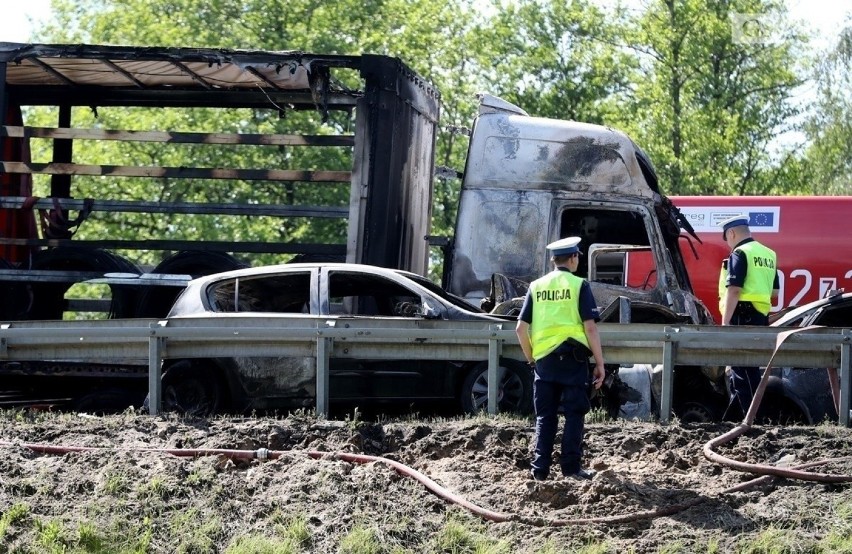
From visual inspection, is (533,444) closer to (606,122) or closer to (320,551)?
(320,551)

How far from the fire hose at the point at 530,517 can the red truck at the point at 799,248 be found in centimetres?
892

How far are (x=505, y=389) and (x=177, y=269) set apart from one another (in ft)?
13.9

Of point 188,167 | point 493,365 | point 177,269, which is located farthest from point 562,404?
point 188,167

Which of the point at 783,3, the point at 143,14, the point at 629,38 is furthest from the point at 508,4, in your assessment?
the point at 143,14

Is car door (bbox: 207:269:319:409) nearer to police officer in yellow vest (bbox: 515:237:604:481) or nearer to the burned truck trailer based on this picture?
the burned truck trailer

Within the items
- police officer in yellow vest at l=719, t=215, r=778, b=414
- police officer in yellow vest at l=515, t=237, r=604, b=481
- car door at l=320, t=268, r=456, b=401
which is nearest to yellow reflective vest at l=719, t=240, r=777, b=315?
police officer in yellow vest at l=719, t=215, r=778, b=414

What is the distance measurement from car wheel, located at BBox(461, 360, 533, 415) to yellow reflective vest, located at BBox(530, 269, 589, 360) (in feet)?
6.69

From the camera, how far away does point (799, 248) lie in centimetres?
1781

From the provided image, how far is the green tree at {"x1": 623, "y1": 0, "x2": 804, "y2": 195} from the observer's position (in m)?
33.8

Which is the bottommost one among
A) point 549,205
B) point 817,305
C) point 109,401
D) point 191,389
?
point 109,401

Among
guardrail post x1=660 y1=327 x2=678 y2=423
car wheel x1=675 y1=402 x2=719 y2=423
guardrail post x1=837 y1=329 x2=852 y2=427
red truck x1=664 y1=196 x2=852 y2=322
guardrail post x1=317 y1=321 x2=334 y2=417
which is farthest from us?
red truck x1=664 y1=196 x2=852 y2=322

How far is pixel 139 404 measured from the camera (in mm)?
12172

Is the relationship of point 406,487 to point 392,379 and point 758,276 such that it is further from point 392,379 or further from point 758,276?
point 758,276

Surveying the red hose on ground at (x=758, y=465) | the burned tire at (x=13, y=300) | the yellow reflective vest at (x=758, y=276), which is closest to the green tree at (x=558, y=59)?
the burned tire at (x=13, y=300)
